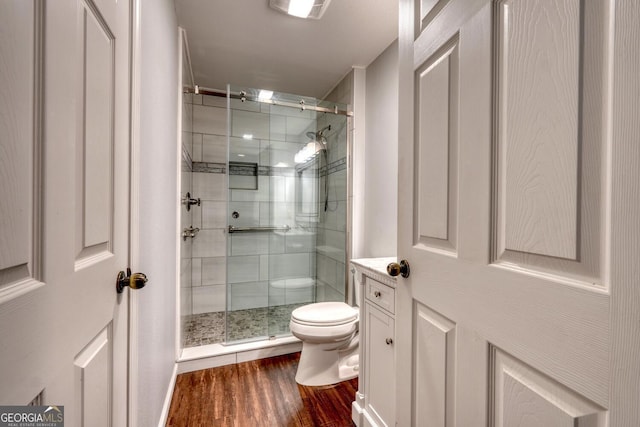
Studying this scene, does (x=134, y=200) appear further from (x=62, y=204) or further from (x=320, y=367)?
(x=320, y=367)

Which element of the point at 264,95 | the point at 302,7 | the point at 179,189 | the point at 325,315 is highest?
the point at 302,7

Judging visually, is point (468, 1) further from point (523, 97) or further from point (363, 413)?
point (363, 413)

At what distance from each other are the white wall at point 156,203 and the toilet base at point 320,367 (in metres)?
0.82

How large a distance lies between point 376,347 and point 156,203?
1238 millimetres

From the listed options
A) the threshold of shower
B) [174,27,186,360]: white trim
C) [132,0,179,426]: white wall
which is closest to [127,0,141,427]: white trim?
[132,0,179,426]: white wall

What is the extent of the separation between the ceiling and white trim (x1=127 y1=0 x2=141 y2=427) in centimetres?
106

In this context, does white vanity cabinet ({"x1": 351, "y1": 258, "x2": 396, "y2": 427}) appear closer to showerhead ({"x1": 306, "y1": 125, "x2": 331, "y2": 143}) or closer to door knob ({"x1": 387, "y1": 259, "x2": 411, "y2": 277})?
door knob ({"x1": 387, "y1": 259, "x2": 411, "y2": 277})

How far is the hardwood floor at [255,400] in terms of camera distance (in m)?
1.47

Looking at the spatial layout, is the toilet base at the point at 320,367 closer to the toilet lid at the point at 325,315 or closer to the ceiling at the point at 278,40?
the toilet lid at the point at 325,315

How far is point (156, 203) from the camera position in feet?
4.03

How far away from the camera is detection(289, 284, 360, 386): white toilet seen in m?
1.74

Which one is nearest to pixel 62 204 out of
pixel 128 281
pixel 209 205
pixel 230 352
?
pixel 128 281

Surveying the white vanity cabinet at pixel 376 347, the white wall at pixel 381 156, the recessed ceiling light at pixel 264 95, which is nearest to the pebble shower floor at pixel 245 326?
the white wall at pixel 381 156

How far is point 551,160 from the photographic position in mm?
494
